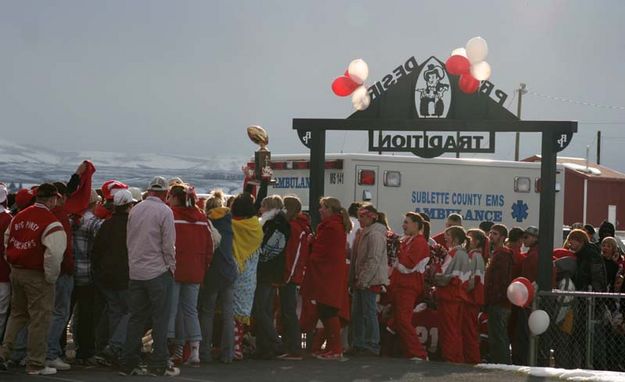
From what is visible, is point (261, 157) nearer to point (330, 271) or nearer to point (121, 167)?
point (330, 271)

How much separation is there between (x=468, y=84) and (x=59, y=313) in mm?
4585

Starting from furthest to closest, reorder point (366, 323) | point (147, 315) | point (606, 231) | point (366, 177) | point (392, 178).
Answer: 1. point (392, 178)
2. point (366, 177)
3. point (606, 231)
4. point (366, 323)
5. point (147, 315)

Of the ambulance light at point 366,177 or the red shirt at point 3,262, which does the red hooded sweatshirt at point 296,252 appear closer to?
the red shirt at point 3,262

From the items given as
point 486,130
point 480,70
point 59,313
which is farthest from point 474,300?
point 59,313

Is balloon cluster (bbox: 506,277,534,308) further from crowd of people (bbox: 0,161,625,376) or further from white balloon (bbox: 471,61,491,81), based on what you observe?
white balloon (bbox: 471,61,491,81)

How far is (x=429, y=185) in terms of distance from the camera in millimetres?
16172

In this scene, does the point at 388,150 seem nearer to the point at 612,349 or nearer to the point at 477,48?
the point at 477,48

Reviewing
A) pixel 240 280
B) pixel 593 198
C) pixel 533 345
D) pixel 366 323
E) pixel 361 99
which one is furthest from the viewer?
pixel 593 198

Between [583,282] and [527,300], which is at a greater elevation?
[583,282]

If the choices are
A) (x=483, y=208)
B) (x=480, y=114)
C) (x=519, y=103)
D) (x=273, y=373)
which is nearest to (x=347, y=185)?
(x=483, y=208)

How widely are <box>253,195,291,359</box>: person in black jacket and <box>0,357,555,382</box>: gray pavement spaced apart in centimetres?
25

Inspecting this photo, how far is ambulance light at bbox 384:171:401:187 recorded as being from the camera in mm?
15688

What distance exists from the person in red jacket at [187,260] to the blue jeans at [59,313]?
33.1 inches

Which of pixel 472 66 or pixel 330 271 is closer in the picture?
pixel 330 271
